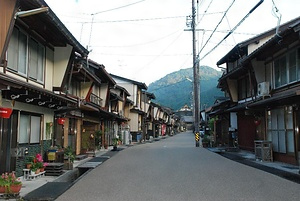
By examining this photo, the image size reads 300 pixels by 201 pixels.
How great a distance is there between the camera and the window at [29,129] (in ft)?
37.5

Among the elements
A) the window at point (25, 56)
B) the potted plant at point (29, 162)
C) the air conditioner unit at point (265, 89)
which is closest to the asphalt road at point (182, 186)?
the potted plant at point (29, 162)

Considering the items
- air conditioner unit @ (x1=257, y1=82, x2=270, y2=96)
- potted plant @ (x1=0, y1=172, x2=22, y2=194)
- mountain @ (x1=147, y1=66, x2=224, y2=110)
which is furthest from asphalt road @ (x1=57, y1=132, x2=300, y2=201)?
mountain @ (x1=147, y1=66, x2=224, y2=110)

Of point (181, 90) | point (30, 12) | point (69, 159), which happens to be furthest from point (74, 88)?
point (181, 90)

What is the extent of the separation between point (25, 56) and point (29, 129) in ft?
8.89

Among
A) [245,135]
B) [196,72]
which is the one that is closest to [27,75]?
[245,135]

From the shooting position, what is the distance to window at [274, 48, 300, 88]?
575 inches

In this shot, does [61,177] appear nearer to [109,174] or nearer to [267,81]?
[109,174]

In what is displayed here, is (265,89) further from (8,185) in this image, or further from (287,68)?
(8,185)

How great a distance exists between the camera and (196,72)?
31.6m

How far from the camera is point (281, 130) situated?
16.3 m

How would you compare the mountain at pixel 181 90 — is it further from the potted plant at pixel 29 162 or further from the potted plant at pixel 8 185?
the potted plant at pixel 8 185

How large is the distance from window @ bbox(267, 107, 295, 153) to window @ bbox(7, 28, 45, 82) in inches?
453

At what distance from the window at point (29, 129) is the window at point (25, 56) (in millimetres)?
1545

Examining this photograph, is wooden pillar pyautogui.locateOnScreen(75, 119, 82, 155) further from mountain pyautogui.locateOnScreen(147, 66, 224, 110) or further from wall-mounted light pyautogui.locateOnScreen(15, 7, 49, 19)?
mountain pyautogui.locateOnScreen(147, 66, 224, 110)
